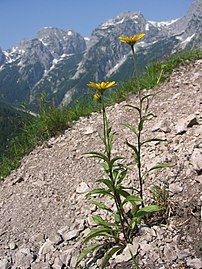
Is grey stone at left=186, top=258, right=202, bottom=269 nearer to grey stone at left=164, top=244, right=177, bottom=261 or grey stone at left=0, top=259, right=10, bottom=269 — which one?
grey stone at left=164, top=244, right=177, bottom=261

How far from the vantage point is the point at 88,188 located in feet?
24.6

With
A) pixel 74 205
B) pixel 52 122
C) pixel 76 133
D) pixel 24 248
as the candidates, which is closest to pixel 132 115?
pixel 76 133

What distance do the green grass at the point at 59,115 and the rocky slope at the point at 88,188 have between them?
0.29 metres

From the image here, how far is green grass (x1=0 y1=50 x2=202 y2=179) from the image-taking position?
1039 centimetres

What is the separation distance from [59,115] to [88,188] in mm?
3458

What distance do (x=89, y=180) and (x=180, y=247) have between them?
9.60 ft

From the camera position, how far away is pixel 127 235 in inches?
219

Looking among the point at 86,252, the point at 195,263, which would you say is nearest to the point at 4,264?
the point at 86,252

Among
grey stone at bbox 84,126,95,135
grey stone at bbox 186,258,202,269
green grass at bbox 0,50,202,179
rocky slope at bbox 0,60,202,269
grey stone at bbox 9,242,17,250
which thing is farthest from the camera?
green grass at bbox 0,50,202,179

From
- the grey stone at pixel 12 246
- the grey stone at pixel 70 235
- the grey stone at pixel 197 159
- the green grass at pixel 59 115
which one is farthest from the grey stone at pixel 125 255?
the green grass at pixel 59 115

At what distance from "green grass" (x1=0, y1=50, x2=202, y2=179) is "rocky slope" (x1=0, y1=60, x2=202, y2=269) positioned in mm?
292

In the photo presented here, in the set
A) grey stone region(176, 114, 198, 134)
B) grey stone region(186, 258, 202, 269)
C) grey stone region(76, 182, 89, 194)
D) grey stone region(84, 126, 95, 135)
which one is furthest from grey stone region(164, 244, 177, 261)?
grey stone region(84, 126, 95, 135)

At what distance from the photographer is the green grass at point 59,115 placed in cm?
1039

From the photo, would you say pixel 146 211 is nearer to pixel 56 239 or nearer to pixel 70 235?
pixel 70 235
